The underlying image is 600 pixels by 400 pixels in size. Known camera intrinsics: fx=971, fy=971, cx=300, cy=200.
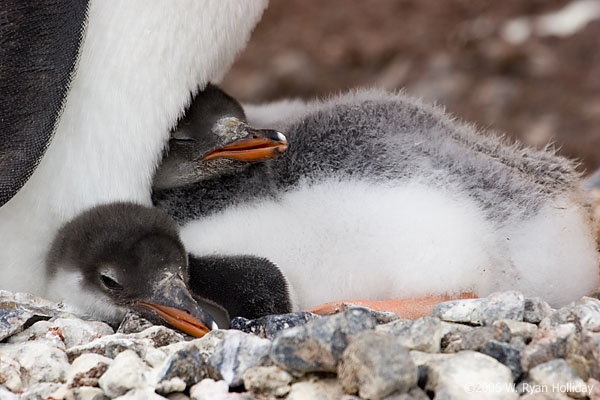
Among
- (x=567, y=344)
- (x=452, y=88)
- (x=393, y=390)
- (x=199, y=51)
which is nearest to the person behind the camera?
(x=393, y=390)

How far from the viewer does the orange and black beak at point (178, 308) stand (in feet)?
7.54

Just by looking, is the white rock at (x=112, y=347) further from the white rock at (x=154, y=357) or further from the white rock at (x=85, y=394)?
the white rock at (x=85, y=394)

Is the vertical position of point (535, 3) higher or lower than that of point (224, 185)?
higher

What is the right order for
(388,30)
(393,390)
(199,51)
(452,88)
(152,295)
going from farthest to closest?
1. (388,30)
2. (452,88)
3. (199,51)
4. (152,295)
5. (393,390)

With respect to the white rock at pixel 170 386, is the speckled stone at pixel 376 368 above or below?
above

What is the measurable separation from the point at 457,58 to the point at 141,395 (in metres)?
4.44

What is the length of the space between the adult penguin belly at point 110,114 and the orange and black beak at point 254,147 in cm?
18

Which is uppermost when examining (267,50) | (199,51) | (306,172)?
(199,51)

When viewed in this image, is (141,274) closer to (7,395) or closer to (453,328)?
(7,395)

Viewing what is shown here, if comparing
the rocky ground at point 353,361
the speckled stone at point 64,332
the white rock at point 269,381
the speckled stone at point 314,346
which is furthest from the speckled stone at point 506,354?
the speckled stone at point 64,332

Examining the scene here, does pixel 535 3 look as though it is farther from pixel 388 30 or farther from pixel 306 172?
pixel 306 172

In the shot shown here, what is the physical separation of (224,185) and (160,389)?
3.17ft

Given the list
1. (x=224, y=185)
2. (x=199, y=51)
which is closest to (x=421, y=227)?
(x=224, y=185)

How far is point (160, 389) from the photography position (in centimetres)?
185
